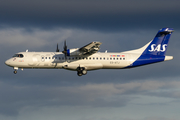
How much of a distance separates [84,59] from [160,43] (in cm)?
1289

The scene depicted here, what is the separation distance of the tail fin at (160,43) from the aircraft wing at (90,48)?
356 inches

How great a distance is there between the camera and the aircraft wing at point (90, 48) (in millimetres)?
40513

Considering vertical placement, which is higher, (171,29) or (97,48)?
(171,29)

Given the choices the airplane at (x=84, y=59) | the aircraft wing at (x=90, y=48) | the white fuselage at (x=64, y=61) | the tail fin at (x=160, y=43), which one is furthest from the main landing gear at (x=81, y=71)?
the tail fin at (x=160, y=43)

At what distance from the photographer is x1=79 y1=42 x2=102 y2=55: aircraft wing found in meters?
40.5

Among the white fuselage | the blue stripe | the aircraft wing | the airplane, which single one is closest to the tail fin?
the airplane

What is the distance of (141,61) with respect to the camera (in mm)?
Answer: 45312

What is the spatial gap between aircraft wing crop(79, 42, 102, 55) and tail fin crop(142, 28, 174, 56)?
905 centimetres

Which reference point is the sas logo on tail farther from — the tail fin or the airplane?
the airplane

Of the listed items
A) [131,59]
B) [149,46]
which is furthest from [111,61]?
[149,46]

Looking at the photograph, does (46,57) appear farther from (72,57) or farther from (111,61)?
(111,61)

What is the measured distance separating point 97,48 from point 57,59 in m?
6.13

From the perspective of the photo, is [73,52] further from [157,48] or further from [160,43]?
[160,43]

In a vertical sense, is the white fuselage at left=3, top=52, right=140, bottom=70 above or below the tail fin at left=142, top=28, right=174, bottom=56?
below
